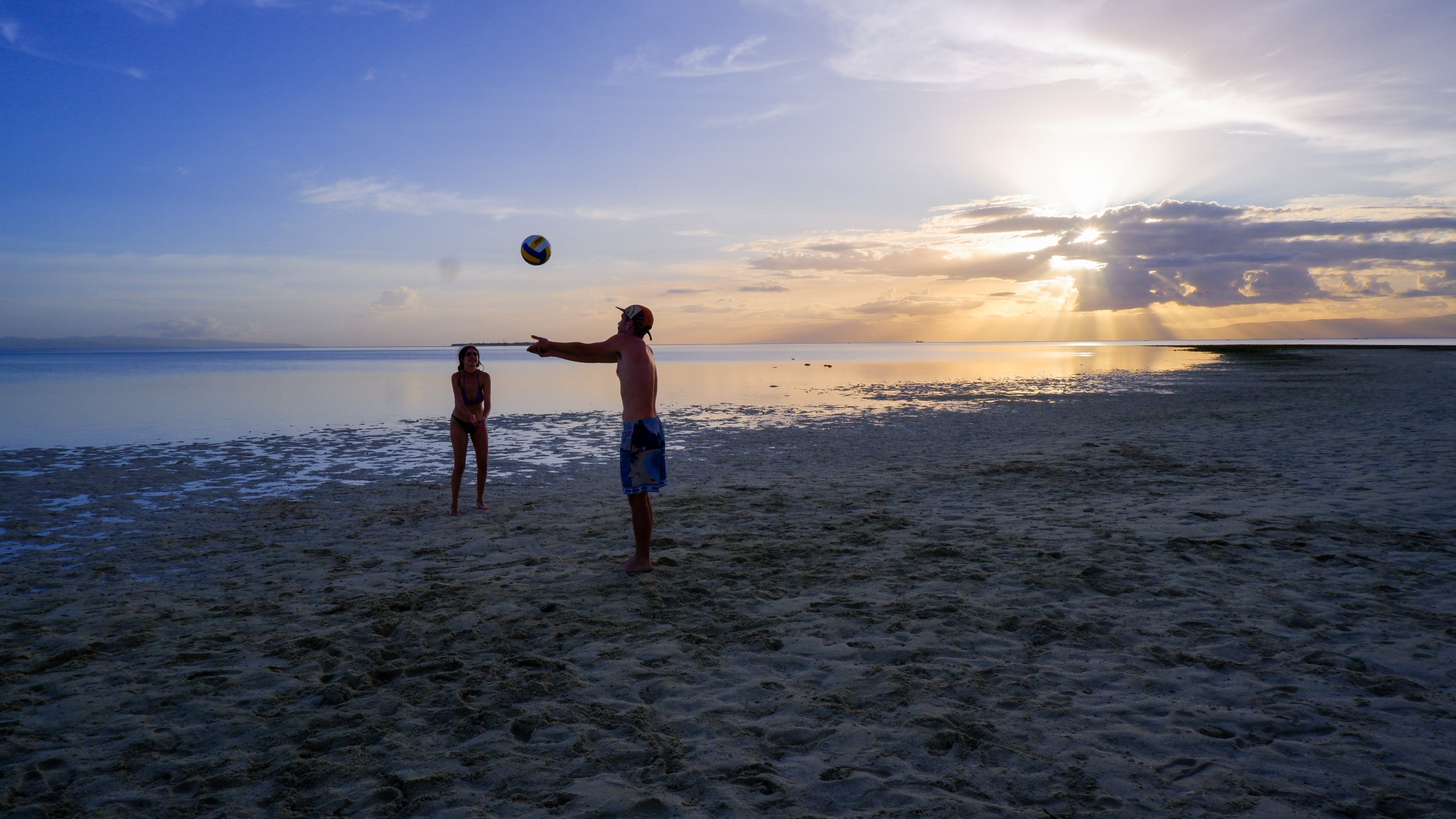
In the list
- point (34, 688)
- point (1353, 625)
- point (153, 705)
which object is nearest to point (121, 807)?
point (153, 705)

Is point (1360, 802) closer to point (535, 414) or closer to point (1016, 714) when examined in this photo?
point (1016, 714)

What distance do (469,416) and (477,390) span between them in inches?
15.7

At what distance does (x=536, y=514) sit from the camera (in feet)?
32.6

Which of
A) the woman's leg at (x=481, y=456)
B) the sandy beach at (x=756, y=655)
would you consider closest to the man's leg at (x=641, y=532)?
the sandy beach at (x=756, y=655)

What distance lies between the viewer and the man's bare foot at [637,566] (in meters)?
7.06

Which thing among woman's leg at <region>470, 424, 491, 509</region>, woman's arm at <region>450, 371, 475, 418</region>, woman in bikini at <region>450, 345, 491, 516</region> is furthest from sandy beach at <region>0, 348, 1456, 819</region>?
woman's arm at <region>450, 371, 475, 418</region>

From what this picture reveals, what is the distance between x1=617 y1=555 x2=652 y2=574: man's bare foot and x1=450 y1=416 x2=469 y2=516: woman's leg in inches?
145

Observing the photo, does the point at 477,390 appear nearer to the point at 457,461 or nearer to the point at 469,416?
the point at 469,416

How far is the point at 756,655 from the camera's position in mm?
5125

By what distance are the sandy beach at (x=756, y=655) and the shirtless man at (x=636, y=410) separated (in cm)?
85

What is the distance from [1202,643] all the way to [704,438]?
13598mm

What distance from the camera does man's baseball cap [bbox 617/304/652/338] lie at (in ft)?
22.9

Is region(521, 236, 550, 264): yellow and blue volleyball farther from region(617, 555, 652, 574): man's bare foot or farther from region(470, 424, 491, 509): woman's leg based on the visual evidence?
region(617, 555, 652, 574): man's bare foot

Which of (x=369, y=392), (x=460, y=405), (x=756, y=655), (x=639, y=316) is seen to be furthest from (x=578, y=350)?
(x=369, y=392)
